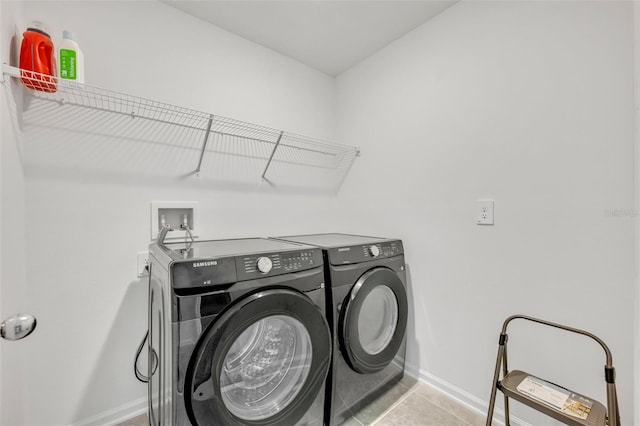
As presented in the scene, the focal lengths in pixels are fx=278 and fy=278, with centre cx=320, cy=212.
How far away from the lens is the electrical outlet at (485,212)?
4.95 feet

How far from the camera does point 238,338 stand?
1.16 metres

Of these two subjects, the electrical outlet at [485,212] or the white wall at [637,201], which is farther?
the electrical outlet at [485,212]

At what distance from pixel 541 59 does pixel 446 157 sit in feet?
2.03

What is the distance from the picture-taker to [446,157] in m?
1.72

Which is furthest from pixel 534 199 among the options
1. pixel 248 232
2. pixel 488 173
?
pixel 248 232

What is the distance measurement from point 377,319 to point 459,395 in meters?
0.64

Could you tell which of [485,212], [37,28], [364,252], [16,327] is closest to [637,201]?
[485,212]

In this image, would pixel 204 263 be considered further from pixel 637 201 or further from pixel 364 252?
pixel 637 201

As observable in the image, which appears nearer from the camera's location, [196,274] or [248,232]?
[196,274]

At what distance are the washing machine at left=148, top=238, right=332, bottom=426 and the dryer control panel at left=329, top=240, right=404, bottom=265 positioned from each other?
11 cm

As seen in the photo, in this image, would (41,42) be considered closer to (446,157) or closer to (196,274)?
(196,274)

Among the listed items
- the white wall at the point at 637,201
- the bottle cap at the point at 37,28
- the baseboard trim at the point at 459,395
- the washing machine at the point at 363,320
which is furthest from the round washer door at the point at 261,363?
the bottle cap at the point at 37,28

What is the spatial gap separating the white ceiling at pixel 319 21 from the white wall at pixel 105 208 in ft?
0.51

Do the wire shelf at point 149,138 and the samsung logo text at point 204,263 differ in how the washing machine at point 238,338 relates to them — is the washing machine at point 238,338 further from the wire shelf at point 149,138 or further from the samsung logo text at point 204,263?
the wire shelf at point 149,138
